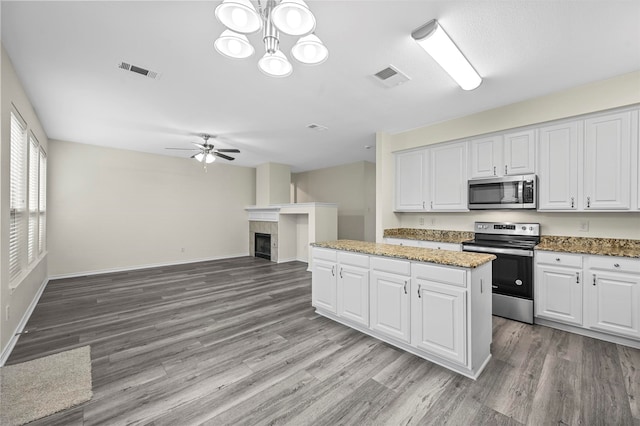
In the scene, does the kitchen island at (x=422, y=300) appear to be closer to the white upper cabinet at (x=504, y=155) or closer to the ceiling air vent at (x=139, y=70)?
the white upper cabinet at (x=504, y=155)

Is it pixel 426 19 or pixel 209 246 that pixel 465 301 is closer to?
pixel 426 19

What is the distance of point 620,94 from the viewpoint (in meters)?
2.80

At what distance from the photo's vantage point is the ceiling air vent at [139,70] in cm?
261

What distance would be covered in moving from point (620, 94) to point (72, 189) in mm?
8446

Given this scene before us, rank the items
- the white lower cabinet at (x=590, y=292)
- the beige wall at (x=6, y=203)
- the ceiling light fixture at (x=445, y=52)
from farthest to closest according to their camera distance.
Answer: the white lower cabinet at (x=590, y=292), the beige wall at (x=6, y=203), the ceiling light fixture at (x=445, y=52)

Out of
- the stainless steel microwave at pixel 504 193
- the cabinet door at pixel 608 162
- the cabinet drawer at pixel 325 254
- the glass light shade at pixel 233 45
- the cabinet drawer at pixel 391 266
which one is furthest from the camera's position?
the stainless steel microwave at pixel 504 193

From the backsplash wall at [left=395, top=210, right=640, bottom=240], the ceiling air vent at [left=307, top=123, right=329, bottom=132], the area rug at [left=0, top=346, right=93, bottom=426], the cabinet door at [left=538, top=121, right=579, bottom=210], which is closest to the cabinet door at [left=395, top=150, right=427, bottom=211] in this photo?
the backsplash wall at [left=395, top=210, right=640, bottom=240]

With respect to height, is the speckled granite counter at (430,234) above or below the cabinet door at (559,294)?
above

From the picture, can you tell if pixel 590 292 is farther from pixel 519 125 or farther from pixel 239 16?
pixel 239 16

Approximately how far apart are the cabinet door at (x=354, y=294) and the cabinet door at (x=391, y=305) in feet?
0.29

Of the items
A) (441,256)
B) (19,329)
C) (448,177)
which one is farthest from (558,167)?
(19,329)

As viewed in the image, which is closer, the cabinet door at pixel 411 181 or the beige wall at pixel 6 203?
the beige wall at pixel 6 203

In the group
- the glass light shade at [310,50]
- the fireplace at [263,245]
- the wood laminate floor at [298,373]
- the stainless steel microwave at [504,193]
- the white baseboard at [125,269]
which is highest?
the glass light shade at [310,50]

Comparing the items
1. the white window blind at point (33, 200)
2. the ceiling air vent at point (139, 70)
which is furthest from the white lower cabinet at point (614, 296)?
the white window blind at point (33, 200)
